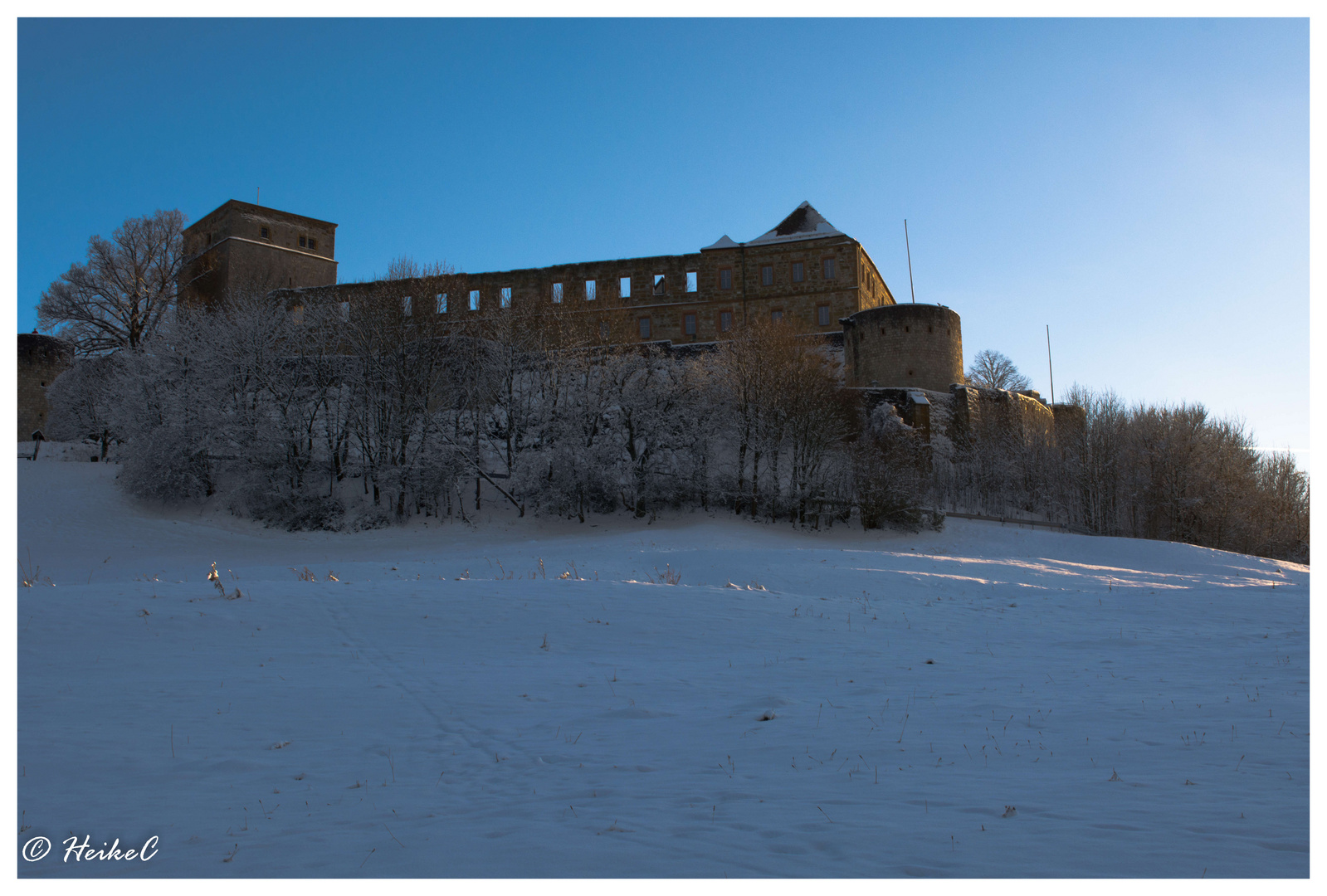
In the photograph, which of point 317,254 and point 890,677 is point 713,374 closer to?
point 890,677

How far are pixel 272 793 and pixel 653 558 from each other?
597 inches

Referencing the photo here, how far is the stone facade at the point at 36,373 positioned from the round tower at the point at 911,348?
4133cm

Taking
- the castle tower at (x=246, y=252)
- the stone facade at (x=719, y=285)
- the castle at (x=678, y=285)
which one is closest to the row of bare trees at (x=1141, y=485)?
the castle at (x=678, y=285)

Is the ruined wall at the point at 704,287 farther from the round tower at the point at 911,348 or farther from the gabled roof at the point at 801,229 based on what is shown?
the round tower at the point at 911,348

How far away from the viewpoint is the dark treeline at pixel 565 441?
98.5 ft

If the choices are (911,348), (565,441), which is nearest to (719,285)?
(911,348)

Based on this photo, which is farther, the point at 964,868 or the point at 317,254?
the point at 317,254

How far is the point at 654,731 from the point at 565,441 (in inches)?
944

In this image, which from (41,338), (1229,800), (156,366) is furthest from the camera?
(41,338)

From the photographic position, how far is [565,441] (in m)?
29.8

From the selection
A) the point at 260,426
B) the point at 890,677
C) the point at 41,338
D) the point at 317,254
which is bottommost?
the point at 890,677

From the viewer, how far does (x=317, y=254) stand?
2181 inches

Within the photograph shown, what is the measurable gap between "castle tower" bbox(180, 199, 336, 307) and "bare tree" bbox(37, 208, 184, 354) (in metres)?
5.11

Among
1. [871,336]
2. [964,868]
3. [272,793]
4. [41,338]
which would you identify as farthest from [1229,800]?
[41,338]
